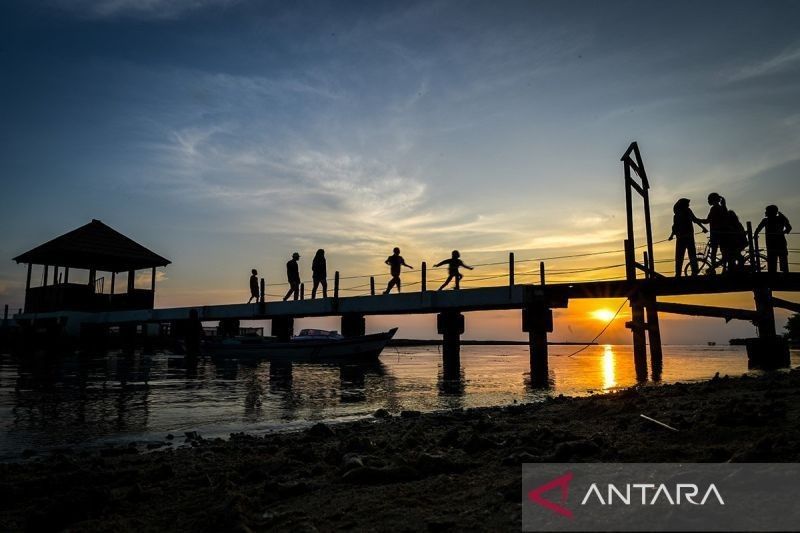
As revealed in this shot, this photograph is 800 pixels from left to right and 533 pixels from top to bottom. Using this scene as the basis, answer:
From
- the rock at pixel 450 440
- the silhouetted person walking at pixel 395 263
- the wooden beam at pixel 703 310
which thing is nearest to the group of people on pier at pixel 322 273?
the silhouetted person walking at pixel 395 263

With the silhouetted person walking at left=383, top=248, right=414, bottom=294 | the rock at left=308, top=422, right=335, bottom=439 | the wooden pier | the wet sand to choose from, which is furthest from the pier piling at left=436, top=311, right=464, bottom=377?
the wet sand

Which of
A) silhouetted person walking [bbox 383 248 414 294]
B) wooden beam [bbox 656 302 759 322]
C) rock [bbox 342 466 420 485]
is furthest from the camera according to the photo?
silhouetted person walking [bbox 383 248 414 294]

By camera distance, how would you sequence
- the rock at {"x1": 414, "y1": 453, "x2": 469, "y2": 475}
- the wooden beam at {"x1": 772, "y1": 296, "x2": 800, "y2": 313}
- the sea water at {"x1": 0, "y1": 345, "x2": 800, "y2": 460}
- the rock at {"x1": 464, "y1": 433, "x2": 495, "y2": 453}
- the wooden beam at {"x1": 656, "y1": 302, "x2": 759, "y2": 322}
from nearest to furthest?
1. the rock at {"x1": 414, "y1": 453, "x2": 469, "y2": 475}
2. the rock at {"x1": 464, "y1": 433, "x2": 495, "y2": 453}
3. the sea water at {"x1": 0, "y1": 345, "x2": 800, "y2": 460}
4. the wooden beam at {"x1": 772, "y1": 296, "x2": 800, "y2": 313}
5. the wooden beam at {"x1": 656, "y1": 302, "x2": 759, "y2": 322}

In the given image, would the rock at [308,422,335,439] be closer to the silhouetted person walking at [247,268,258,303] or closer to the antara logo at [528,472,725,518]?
the antara logo at [528,472,725,518]

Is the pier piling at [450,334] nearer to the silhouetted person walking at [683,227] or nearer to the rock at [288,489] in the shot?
the silhouetted person walking at [683,227]

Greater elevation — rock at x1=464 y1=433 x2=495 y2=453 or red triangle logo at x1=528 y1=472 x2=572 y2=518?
red triangle logo at x1=528 y1=472 x2=572 y2=518

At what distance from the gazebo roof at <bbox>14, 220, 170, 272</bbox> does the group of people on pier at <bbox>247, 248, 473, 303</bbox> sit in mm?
12677

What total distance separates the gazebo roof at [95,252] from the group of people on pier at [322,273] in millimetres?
12677

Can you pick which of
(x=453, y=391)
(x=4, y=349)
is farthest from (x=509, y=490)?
(x=4, y=349)

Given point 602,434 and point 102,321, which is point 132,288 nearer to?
point 102,321

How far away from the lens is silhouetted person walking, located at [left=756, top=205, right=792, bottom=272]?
48.5 ft

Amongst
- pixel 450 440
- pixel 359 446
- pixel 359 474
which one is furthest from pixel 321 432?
pixel 359 474

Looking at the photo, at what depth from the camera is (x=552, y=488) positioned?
401cm

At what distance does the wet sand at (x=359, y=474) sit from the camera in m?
4.06
